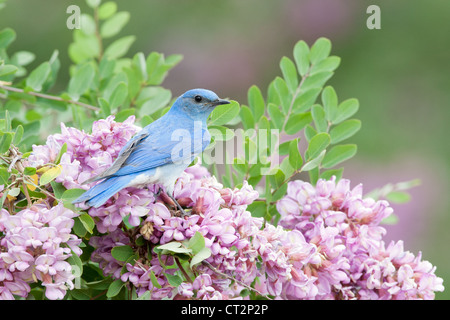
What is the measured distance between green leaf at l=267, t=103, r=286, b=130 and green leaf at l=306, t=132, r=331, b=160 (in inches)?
6.7

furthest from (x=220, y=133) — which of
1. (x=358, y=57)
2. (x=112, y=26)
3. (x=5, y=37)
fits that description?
(x=358, y=57)

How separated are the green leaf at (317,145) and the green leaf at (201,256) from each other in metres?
0.50

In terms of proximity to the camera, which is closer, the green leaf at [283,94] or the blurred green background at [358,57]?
the green leaf at [283,94]

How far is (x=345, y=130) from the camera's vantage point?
197 cm

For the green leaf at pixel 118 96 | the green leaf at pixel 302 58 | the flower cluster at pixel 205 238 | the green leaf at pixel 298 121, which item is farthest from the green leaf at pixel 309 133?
the green leaf at pixel 118 96

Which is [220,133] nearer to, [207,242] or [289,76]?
Answer: [289,76]

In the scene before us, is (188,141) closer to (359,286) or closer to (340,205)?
(340,205)

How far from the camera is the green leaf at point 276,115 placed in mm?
1942

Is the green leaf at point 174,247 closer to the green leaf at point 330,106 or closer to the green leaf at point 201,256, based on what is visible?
the green leaf at point 201,256

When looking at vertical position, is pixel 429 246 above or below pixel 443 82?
below

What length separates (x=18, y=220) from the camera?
1424 millimetres

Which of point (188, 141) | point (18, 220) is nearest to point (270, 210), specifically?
point (188, 141)

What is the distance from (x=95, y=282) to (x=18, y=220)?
0.91ft

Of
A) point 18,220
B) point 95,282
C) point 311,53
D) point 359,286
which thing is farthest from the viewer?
point 311,53
